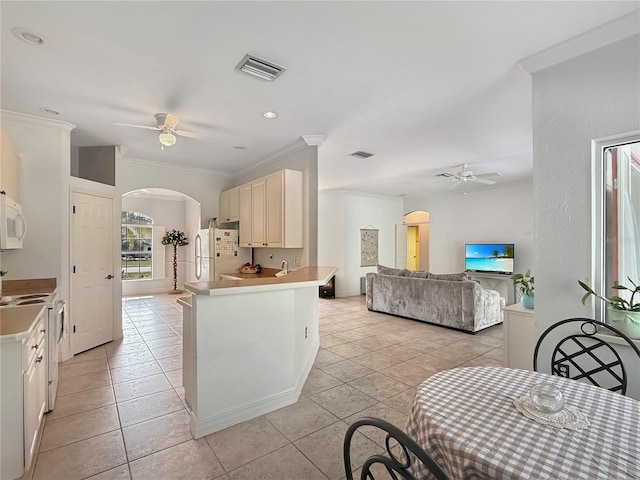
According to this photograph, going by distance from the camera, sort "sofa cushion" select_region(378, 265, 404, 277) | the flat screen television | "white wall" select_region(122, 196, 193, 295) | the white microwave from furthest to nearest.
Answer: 1. "white wall" select_region(122, 196, 193, 295)
2. the flat screen television
3. "sofa cushion" select_region(378, 265, 404, 277)
4. the white microwave

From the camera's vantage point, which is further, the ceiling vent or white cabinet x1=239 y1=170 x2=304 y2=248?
white cabinet x1=239 y1=170 x2=304 y2=248

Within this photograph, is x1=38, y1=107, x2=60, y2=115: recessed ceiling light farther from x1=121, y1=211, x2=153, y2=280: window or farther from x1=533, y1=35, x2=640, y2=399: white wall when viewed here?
x1=121, y1=211, x2=153, y2=280: window

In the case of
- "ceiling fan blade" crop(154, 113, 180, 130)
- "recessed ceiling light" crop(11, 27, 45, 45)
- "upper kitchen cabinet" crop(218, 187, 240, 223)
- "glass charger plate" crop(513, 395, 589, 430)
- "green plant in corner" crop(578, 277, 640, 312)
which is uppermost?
"recessed ceiling light" crop(11, 27, 45, 45)

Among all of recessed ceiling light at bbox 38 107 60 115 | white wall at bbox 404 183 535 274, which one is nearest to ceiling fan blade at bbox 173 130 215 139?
recessed ceiling light at bbox 38 107 60 115

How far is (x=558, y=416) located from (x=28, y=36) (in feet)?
11.7

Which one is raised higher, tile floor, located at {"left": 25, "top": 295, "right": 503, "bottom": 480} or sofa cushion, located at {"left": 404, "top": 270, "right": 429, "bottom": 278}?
sofa cushion, located at {"left": 404, "top": 270, "right": 429, "bottom": 278}

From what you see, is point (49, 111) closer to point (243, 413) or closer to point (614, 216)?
point (243, 413)

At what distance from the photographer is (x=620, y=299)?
1.95 meters

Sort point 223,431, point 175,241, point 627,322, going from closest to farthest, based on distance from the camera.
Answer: point 627,322 → point 223,431 → point 175,241

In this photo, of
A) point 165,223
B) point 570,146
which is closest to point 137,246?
point 165,223

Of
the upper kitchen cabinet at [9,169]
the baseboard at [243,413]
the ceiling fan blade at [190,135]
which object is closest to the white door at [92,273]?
the upper kitchen cabinet at [9,169]

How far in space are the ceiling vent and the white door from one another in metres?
2.93

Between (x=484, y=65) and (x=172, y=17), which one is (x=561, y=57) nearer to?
(x=484, y=65)

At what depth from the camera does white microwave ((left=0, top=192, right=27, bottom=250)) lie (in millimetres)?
2439
